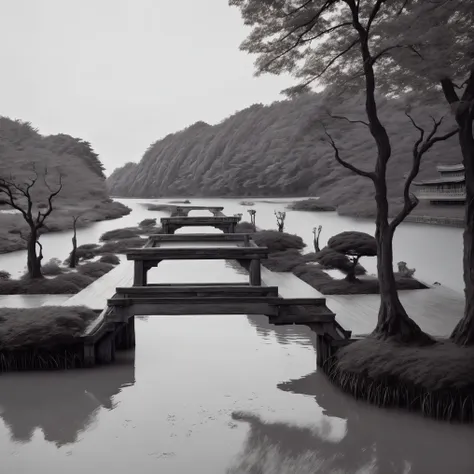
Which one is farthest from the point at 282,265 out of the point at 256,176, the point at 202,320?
the point at 256,176

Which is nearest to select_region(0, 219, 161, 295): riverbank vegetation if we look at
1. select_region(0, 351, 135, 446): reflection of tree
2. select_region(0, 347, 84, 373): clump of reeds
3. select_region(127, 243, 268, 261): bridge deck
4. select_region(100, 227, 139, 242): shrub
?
select_region(127, 243, 268, 261): bridge deck

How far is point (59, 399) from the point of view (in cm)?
833

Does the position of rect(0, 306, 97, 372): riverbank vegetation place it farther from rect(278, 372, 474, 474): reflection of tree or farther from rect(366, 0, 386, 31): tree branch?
rect(366, 0, 386, 31): tree branch

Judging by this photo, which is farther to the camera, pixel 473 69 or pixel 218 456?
pixel 473 69

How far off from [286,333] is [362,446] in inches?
219

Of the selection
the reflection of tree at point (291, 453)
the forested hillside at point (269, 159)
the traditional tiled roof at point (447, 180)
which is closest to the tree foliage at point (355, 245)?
the reflection of tree at point (291, 453)

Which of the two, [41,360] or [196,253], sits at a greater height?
[196,253]

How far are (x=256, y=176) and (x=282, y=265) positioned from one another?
69.2 meters

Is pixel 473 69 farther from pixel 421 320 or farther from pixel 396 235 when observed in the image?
pixel 396 235

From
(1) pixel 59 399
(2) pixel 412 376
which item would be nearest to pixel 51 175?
(1) pixel 59 399

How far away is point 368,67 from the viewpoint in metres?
9.61

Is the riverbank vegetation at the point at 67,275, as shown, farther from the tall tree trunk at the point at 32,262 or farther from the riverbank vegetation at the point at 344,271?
the riverbank vegetation at the point at 344,271

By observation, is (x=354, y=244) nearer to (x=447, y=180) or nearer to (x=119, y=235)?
(x=119, y=235)

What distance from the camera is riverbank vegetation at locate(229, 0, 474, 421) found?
26.3ft
